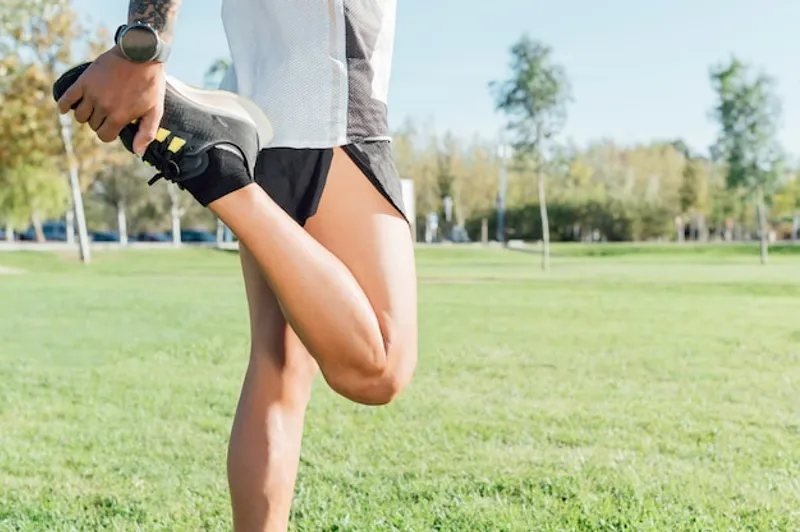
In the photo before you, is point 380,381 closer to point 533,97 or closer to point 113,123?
point 113,123

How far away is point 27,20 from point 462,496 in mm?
32041

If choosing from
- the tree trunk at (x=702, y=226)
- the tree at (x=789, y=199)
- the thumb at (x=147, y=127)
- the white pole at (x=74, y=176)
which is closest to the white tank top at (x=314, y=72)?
the thumb at (x=147, y=127)

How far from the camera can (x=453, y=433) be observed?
4422 mm

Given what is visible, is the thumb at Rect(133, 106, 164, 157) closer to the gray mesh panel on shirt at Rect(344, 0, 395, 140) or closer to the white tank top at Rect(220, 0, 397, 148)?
the white tank top at Rect(220, 0, 397, 148)

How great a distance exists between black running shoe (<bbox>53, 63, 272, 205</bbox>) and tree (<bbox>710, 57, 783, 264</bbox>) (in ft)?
141

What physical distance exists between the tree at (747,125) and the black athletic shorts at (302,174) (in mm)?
42597

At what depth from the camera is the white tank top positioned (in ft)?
6.37

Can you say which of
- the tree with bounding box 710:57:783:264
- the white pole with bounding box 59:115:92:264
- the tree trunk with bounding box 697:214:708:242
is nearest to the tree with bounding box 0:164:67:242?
the white pole with bounding box 59:115:92:264

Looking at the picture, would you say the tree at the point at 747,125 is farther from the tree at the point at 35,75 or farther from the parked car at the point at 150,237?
the parked car at the point at 150,237

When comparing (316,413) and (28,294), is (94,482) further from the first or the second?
(28,294)

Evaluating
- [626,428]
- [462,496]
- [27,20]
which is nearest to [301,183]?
[462,496]

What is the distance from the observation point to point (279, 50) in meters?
1.98

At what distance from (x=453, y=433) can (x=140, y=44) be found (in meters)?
3.14

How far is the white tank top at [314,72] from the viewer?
6.37 feet
